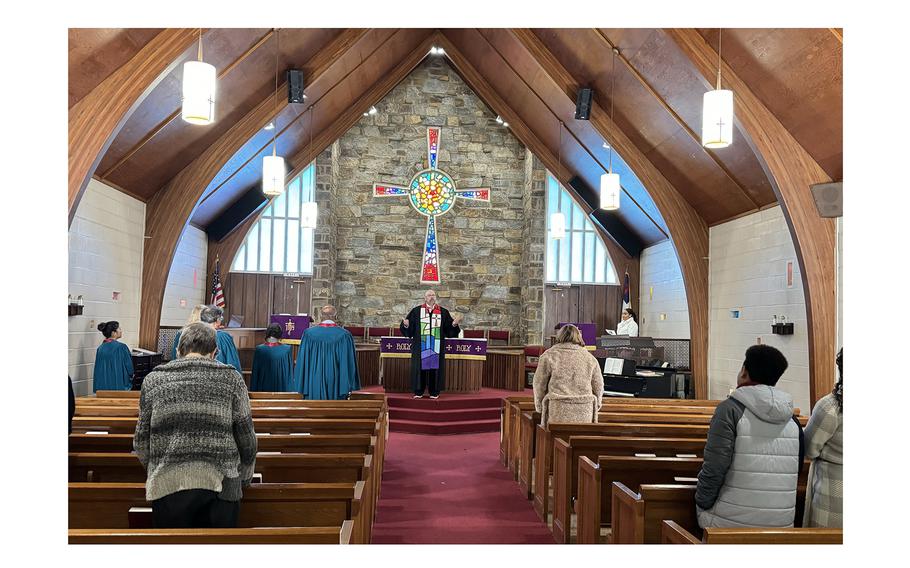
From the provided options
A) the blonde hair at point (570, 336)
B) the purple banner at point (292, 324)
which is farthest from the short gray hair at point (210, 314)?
the purple banner at point (292, 324)

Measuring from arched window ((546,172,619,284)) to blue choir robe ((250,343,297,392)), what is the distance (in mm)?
7129

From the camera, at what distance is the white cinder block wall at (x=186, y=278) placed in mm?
10781

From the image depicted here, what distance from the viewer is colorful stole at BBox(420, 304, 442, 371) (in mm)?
8734

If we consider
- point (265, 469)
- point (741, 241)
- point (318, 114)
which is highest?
point (318, 114)

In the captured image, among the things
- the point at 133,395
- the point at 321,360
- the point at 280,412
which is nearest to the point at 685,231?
the point at 321,360

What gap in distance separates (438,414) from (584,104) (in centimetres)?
418

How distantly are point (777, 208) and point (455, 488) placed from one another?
4.98 meters

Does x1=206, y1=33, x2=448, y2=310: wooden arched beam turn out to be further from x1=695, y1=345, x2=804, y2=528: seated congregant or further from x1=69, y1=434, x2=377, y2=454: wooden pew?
x1=695, y1=345, x2=804, y2=528: seated congregant

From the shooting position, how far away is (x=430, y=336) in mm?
8781

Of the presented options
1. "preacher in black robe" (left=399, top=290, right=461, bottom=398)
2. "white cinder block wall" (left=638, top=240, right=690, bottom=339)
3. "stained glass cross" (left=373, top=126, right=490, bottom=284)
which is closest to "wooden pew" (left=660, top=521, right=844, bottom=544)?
"preacher in black robe" (left=399, top=290, right=461, bottom=398)

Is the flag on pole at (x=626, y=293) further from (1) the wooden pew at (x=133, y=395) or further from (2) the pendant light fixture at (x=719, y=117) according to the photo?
(1) the wooden pew at (x=133, y=395)
